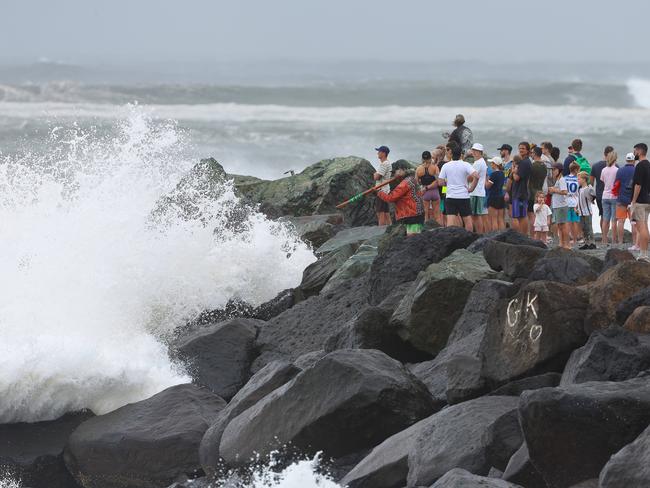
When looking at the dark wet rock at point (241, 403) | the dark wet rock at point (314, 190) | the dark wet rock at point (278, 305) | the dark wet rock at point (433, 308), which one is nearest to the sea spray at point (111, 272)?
the dark wet rock at point (278, 305)

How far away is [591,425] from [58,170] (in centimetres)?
1188

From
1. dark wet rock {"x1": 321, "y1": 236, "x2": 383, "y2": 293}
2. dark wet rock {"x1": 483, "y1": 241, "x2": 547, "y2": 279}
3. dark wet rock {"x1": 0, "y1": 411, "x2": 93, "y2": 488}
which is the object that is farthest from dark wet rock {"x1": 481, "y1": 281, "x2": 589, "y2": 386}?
dark wet rock {"x1": 321, "y1": 236, "x2": 383, "y2": 293}

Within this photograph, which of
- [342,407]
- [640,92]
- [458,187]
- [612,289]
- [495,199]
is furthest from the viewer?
[640,92]

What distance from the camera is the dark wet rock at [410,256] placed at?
37.1 ft

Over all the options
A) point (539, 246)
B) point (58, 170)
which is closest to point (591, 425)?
point (539, 246)

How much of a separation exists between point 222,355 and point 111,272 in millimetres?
3166

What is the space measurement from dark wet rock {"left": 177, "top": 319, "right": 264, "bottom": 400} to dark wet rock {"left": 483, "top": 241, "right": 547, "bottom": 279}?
7.40 feet

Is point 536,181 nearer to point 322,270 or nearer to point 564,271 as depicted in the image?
point 322,270

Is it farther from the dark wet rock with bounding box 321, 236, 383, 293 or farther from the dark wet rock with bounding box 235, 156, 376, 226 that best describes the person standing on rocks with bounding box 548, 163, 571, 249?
the dark wet rock with bounding box 235, 156, 376, 226

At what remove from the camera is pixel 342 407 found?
803 cm

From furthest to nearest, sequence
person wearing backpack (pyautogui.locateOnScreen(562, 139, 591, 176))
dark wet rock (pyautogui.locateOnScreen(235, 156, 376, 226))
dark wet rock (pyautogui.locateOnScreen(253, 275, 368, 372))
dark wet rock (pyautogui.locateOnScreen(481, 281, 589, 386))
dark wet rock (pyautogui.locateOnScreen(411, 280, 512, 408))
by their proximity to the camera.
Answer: dark wet rock (pyautogui.locateOnScreen(235, 156, 376, 226)) → person wearing backpack (pyautogui.locateOnScreen(562, 139, 591, 176)) → dark wet rock (pyautogui.locateOnScreen(253, 275, 368, 372)) → dark wet rock (pyautogui.locateOnScreen(411, 280, 512, 408)) → dark wet rock (pyautogui.locateOnScreen(481, 281, 589, 386))

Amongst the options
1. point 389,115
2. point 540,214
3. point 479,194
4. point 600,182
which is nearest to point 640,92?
point 389,115

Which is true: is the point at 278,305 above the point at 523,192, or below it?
below

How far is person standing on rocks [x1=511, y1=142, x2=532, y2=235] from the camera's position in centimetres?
1438
